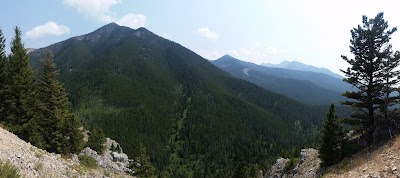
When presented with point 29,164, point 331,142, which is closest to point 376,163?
point 331,142

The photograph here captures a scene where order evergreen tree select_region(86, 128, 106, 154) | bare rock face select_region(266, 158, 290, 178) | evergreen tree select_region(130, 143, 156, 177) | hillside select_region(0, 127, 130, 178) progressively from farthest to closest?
evergreen tree select_region(86, 128, 106, 154), evergreen tree select_region(130, 143, 156, 177), bare rock face select_region(266, 158, 290, 178), hillside select_region(0, 127, 130, 178)

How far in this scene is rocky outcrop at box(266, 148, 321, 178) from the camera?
37812mm

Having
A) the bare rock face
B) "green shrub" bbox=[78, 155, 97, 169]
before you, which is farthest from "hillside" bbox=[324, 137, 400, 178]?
the bare rock face

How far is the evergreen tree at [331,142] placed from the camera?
112ft

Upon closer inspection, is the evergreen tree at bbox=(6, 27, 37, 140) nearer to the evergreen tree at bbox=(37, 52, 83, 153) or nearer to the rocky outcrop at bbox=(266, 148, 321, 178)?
the evergreen tree at bbox=(37, 52, 83, 153)

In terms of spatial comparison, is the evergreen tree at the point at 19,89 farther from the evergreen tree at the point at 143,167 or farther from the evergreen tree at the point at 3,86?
the evergreen tree at the point at 143,167

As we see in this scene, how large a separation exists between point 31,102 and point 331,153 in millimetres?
43273

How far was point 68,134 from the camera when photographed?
52750mm

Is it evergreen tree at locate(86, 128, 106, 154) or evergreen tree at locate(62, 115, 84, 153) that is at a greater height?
evergreen tree at locate(62, 115, 84, 153)

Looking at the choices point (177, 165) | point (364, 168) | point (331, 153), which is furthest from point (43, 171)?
point (177, 165)

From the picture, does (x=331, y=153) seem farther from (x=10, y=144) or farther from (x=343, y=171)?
(x=10, y=144)

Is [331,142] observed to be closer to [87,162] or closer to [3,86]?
[87,162]

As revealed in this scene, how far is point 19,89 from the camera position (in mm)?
42312

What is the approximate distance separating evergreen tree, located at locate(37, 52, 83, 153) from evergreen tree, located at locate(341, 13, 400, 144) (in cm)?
4455
